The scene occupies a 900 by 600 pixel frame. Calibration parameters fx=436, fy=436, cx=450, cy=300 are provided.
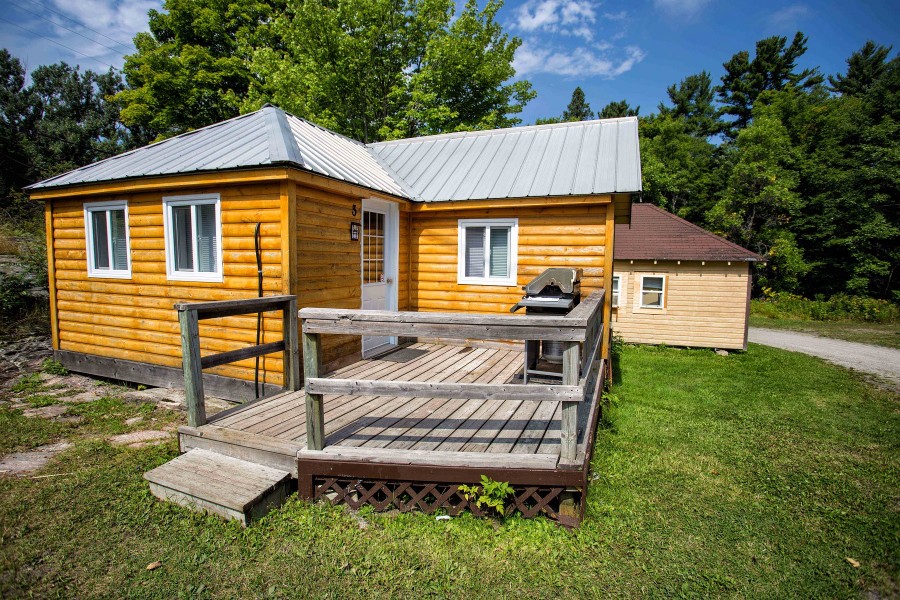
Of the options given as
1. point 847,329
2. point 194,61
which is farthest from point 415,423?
point 194,61

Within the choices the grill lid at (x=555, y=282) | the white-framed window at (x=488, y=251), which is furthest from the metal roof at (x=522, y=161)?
the grill lid at (x=555, y=282)

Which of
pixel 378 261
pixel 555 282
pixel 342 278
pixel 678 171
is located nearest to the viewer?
pixel 555 282

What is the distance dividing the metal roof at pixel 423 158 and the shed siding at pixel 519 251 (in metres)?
0.40

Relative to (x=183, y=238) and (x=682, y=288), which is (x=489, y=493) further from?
(x=682, y=288)

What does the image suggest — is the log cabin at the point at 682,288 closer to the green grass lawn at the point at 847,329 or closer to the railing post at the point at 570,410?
the green grass lawn at the point at 847,329

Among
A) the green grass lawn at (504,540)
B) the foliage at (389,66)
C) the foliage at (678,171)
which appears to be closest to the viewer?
the green grass lawn at (504,540)

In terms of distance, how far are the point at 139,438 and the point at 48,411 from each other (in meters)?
2.01

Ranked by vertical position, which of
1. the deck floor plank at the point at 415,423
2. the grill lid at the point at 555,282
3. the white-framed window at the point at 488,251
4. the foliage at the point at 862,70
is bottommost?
the deck floor plank at the point at 415,423

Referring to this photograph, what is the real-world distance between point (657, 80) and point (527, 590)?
132 feet

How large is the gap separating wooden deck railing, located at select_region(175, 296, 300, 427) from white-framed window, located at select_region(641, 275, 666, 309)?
435 inches

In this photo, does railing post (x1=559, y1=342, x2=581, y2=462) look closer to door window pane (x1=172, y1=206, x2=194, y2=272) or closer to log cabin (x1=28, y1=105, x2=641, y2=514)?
log cabin (x1=28, y1=105, x2=641, y2=514)

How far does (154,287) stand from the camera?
632cm

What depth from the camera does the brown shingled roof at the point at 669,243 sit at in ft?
40.0

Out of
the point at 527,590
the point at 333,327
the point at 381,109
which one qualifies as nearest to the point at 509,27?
the point at 381,109
